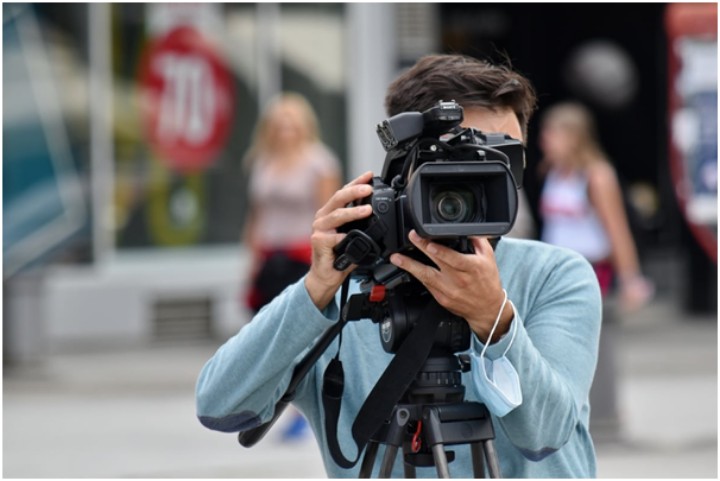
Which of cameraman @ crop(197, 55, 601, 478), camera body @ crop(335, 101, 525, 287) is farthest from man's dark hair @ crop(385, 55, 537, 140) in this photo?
camera body @ crop(335, 101, 525, 287)

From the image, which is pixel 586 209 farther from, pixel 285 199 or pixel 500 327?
pixel 500 327

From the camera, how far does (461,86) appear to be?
233 cm

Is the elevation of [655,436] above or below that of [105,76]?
below

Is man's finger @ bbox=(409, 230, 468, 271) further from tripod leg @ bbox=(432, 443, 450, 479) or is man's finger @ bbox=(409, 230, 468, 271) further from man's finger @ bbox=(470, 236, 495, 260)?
tripod leg @ bbox=(432, 443, 450, 479)

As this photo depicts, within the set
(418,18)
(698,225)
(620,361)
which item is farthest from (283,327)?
(418,18)

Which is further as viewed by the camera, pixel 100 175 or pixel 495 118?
pixel 100 175

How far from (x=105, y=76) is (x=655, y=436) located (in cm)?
536

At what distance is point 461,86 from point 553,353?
1.63ft

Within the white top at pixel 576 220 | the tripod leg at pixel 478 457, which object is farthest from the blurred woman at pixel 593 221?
the tripod leg at pixel 478 457

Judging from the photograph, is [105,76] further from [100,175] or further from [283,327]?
[283,327]

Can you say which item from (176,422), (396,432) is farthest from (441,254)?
(176,422)

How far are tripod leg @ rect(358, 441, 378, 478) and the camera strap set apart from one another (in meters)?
0.02

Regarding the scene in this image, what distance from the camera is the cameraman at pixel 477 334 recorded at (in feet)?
6.82

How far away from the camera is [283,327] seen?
2.20 m
